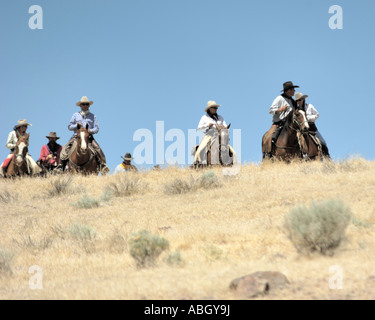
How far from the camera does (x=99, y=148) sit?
19.9m

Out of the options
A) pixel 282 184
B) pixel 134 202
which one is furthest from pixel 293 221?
pixel 134 202

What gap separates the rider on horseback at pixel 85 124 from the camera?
19.8 metres

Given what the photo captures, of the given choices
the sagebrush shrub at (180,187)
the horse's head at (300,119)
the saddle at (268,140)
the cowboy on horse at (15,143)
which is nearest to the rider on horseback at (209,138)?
the saddle at (268,140)

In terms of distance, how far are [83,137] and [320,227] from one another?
1268cm

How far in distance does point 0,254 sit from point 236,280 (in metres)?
4.55

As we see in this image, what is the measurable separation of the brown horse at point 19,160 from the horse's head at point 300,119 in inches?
386

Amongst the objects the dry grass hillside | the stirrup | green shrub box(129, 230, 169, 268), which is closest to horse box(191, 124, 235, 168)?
the dry grass hillside

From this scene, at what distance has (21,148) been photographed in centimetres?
1948

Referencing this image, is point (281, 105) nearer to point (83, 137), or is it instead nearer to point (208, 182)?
point (208, 182)

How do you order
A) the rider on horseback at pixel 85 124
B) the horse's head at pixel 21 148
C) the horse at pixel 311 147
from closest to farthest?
the horse at pixel 311 147
the horse's head at pixel 21 148
the rider on horseback at pixel 85 124

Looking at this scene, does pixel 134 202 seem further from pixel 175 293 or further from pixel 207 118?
pixel 175 293

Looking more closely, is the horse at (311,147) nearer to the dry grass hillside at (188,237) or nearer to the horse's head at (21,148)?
the dry grass hillside at (188,237)

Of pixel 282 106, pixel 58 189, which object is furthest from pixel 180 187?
pixel 282 106
